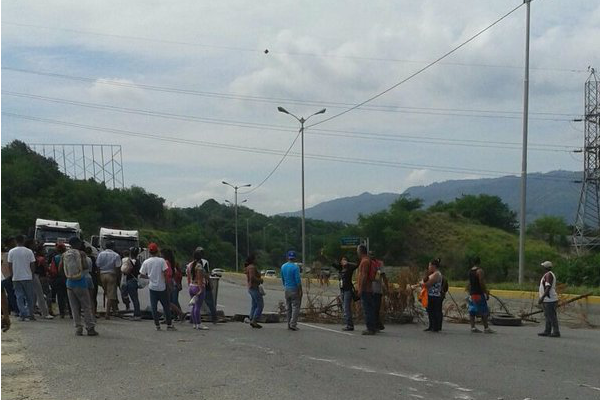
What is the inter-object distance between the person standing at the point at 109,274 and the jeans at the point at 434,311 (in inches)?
273

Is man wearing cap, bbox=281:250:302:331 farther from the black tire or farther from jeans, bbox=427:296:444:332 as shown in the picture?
the black tire

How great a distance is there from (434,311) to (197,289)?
17.1ft

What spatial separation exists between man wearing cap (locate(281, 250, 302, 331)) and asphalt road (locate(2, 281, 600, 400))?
1.18ft

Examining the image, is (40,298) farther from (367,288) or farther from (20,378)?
(367,288)

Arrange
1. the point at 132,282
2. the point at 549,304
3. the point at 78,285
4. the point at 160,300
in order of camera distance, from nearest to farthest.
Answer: the point at 78,285 < the point at 160,300 < the point at 549,304 < the point at 132,282

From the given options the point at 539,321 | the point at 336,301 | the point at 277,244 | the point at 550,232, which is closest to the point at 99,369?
the point at 336,301

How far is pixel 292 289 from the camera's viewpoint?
48.4ft

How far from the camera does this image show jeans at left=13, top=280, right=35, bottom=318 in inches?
535

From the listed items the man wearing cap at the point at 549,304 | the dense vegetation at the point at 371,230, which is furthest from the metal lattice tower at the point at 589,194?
the man wearing cap at the point at 549,304

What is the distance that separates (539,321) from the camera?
1916 cm

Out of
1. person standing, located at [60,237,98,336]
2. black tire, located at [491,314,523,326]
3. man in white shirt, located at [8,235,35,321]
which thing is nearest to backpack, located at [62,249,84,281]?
person standing, located at [60,237,98,336]

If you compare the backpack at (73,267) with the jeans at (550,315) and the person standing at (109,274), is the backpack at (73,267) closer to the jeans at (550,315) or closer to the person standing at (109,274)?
the person standing at (109,274)

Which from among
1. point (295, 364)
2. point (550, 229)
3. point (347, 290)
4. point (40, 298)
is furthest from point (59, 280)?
point (550, 229)

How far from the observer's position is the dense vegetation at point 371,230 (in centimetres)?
4700
